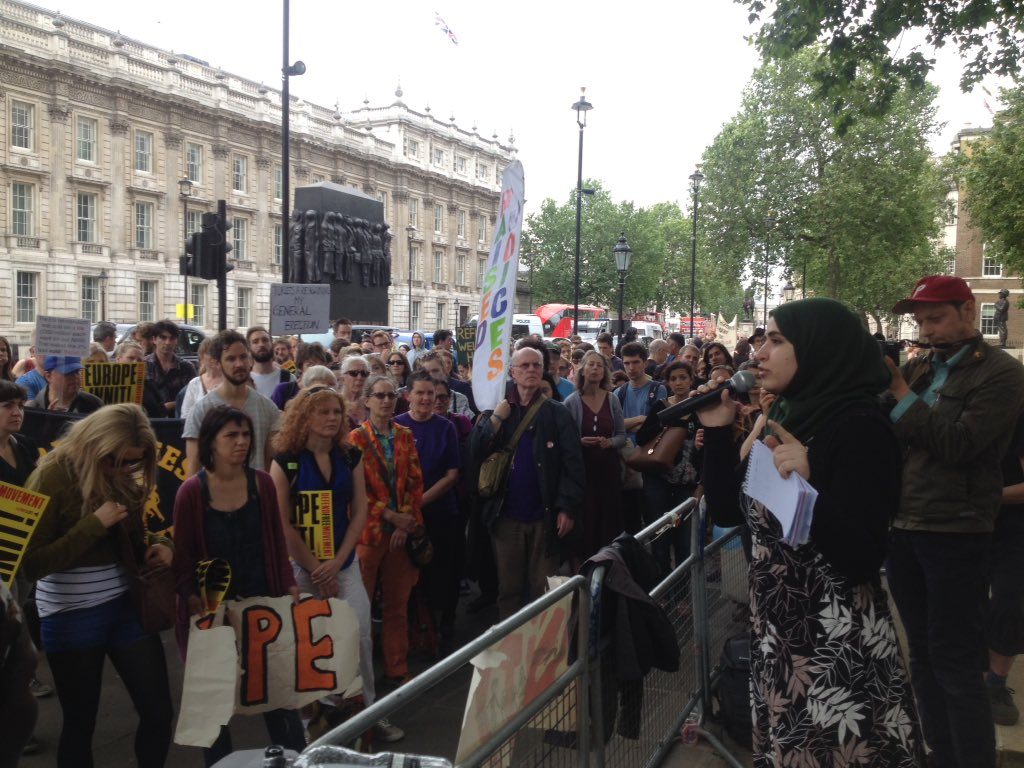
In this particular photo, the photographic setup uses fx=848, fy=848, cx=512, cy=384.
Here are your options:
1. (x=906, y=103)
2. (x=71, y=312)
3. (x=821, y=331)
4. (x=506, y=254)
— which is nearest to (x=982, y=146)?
(x=906, y=103)

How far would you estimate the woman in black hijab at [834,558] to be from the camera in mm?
2301

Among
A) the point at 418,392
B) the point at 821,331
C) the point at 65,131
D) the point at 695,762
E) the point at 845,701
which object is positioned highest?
the point at 65,131

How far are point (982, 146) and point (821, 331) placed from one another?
90.3ft

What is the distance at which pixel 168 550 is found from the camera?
347 centimetres

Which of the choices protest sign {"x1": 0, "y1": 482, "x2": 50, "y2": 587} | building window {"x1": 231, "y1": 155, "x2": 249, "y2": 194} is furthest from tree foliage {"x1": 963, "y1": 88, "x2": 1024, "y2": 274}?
building window {"x1": 231, "y1": 155, "x2": 249, "y2": 194}

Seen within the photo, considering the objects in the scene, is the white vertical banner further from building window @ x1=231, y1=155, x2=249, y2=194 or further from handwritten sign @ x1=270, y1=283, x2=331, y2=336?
building window @ x1=231, y1=155, x2=249, y2=194

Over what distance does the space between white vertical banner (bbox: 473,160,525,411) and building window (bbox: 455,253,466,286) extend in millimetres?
64073

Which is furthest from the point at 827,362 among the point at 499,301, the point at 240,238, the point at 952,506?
the point at 240,238

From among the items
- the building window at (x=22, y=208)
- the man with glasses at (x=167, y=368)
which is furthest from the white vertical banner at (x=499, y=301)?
the building window at (x=22, y=208)

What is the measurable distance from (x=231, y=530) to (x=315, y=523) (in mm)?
671

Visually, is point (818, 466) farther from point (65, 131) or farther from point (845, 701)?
point (65, 131)

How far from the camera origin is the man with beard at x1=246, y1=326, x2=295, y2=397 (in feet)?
23.1

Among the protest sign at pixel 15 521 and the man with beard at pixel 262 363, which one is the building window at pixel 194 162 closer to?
the man with beard at pixel 262 363

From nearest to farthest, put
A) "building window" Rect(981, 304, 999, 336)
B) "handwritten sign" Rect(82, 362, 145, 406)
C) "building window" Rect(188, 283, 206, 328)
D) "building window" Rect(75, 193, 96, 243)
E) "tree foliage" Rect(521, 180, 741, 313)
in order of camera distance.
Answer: "handwritten sign" Rect(82, 362, 145, 406)
"building window" Rect(75, 193, 96, 243)
"building window" Rect(188, 283, 206, 328)
"building window" Rect(981, 304, 999, 336)
"tree foliage" Rect(521, 180, 741, 313)
